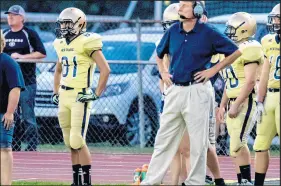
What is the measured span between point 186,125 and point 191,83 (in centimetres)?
43

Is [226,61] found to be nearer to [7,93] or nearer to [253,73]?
[253,73]

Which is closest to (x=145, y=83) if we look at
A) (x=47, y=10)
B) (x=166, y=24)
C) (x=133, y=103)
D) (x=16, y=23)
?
(x=133, y=103)

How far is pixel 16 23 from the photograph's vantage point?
1725 cm

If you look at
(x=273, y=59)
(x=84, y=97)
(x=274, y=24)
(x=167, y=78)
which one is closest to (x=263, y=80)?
(x=273, y=59)

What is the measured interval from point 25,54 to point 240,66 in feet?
17.6

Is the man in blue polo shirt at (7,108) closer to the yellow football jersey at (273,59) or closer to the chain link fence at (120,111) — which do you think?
the yellow football jersey at (273,59)

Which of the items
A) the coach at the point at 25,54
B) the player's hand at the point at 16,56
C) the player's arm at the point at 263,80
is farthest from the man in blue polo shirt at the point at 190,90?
the player's hand at the point at 16,56

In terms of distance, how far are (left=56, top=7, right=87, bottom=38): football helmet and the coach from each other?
422 centimetres

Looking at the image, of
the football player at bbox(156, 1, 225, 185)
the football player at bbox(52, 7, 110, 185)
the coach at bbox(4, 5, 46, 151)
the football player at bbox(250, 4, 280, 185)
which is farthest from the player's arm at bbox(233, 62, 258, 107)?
the coach at bbox(4, 5, 46, 151)

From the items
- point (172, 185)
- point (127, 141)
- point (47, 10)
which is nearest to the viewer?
point (172, 185)

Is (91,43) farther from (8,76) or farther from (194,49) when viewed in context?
(194,49)

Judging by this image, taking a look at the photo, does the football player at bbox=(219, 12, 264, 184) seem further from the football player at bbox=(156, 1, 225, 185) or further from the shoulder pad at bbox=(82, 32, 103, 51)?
the shoulder pad at bbox=(82, 32, 103, 51)

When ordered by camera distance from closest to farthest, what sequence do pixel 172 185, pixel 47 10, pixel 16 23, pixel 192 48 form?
pixel 192 48, pixel 172 185, pixel 16 23, pixel 47 10

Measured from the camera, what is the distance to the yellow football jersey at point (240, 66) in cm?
1270
